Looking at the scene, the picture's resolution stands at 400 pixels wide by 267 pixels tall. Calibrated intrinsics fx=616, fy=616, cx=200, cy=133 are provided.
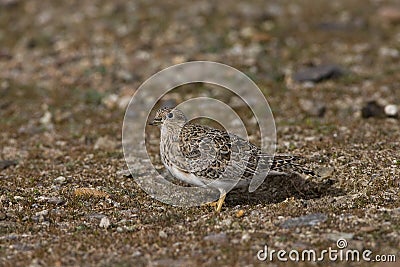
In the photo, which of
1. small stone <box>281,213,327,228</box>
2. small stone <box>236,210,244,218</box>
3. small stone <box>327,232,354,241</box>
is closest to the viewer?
small stone <box>327,232,354,241</box>

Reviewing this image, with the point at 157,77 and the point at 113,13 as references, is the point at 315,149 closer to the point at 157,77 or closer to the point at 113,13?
the point at 157,77

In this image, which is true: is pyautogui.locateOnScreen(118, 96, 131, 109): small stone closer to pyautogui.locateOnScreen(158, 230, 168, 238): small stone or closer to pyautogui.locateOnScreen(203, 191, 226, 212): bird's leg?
pyautogui.locateOnScreen(203, 191, 226, 212): bird's leg

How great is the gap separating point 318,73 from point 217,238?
34.5 ft

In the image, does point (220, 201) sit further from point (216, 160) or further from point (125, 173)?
point (125, 173)

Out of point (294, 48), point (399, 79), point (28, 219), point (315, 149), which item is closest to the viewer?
point (28, 219)

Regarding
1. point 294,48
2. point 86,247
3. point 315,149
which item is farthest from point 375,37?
point 86,247

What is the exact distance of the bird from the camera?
1017cm

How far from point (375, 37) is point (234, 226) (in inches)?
546

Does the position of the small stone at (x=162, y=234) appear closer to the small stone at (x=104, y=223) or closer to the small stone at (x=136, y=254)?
the small stone at (x=136, y=254)

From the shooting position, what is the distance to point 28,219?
→ 32.3 ft

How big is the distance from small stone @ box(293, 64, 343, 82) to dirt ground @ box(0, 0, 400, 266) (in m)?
0.21

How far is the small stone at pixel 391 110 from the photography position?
15.2 m

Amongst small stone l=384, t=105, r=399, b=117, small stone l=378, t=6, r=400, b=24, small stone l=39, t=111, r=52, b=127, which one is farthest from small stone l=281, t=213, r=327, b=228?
small stone l=378, t=6, r=400, b=24

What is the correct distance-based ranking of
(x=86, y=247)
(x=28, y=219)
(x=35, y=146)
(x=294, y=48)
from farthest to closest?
(x=294, y=48) → (x=35, y=146) → (x=28, y=219) → (x=86, y=247)
